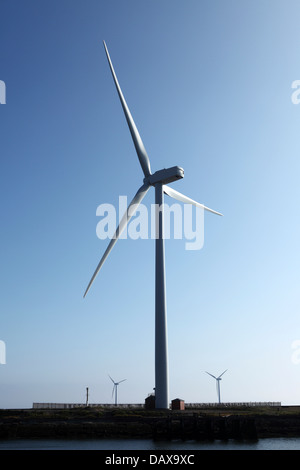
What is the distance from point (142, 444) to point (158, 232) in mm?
30667

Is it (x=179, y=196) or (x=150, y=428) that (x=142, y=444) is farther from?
(x=179, y=196)

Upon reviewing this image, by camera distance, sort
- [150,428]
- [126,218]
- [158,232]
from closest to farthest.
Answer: [150,428]
[126,218]
[158,232]

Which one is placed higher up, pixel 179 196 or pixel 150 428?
pixel 179 196

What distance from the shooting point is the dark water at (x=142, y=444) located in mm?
45156

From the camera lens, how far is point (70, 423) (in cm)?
5625

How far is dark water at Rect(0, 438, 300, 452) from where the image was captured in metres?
45.2

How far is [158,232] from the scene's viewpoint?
68000 mm

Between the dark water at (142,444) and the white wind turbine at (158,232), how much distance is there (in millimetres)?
9739

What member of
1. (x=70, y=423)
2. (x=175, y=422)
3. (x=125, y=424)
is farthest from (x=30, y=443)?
(x=175, y=422)

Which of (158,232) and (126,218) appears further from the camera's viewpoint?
(158,232)

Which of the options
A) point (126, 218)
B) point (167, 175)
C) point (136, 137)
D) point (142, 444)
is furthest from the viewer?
point (136, 137)

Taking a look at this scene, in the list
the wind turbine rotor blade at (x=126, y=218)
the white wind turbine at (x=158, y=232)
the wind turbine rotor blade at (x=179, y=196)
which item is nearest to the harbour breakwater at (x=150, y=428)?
the white wind turbine at (x=158, y=232)

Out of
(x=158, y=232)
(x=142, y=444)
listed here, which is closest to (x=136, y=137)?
(x=158, y=232)
